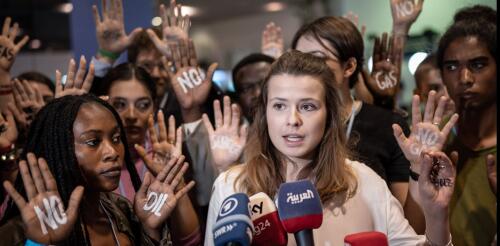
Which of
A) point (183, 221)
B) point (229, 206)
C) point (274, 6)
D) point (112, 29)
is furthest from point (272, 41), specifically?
point (274, 6)

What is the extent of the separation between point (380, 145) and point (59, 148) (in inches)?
44.6

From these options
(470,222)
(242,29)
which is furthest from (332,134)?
(242,29)

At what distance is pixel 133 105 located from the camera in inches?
100

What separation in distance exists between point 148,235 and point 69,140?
356mm

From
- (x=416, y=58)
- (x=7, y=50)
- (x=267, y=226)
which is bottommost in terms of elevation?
(x=267, y=226)

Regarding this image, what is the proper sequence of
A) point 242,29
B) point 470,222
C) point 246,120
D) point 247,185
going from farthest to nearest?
point 242,29 < point 246,120 < point 470,222 < point 247,185

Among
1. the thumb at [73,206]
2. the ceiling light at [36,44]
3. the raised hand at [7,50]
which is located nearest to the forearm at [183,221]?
the thumb at [73,206]

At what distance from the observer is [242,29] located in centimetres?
1118

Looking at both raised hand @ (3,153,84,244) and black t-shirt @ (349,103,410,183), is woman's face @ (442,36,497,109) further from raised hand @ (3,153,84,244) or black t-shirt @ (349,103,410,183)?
raised hand @ (3,153,84,244)

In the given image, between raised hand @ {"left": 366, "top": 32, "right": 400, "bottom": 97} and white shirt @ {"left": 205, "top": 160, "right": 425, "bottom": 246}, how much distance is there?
1.09 metres

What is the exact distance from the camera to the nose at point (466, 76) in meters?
2.10

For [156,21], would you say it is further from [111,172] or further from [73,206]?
[73,206]

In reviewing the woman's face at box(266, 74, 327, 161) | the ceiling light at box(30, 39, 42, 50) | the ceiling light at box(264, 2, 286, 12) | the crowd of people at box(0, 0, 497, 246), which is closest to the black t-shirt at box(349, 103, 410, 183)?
the crowd of people at box(0, 0, 497, 246)

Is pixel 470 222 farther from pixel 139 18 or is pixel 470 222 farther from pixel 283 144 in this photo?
pixel 139 18
